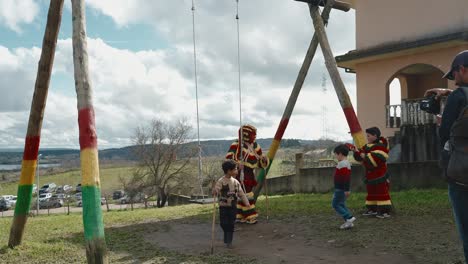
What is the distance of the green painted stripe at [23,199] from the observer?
842 cm

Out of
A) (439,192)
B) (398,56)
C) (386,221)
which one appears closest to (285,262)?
(386,221)

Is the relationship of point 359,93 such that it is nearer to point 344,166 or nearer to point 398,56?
point 398,56

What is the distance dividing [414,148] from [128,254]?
10379 mm

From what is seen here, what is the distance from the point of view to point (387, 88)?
1797 centimetres

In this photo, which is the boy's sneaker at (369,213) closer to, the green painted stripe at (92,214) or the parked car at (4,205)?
the green painted stripe at (92,214)

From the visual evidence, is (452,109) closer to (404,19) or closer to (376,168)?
(376,168)

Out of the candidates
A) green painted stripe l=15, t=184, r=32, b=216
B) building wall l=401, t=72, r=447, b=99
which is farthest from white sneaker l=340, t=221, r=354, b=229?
building wall l=401, t=72, r=447, b=99

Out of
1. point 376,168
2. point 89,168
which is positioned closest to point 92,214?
point 89,168

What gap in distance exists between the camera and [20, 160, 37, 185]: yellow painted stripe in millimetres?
8422

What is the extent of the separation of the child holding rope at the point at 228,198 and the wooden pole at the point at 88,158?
253 cm

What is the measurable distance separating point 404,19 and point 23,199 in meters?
13.8

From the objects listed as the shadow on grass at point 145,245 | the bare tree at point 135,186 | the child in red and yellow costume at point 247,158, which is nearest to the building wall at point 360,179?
the child in red and yellow costume at point 247,158

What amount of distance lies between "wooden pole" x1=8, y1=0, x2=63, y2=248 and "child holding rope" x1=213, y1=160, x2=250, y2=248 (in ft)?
10.3

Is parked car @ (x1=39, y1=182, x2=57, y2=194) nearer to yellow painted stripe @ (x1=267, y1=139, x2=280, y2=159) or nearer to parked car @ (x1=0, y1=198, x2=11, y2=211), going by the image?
parked car @ (x1=0, y1=198, x2=11, y2=211)
